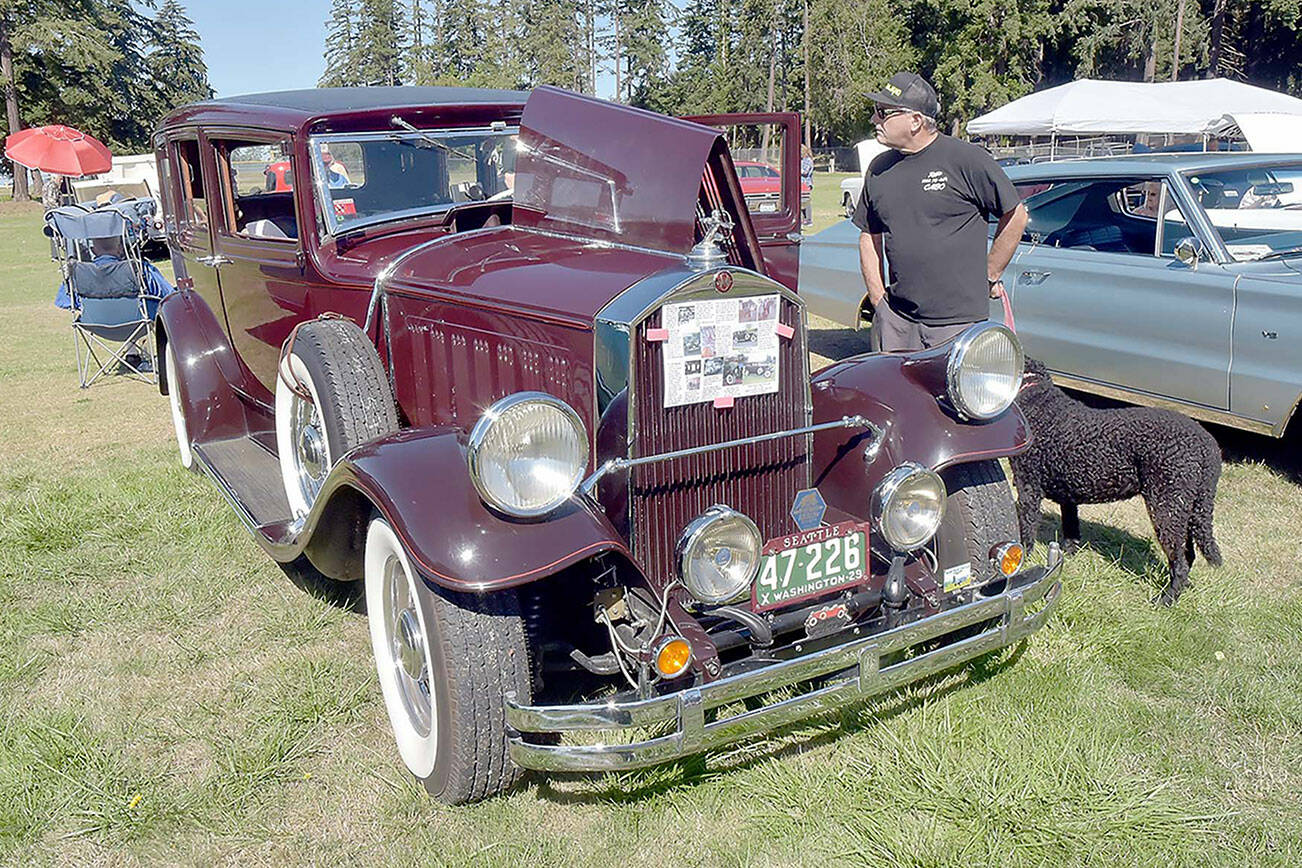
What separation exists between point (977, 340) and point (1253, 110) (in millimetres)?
19958

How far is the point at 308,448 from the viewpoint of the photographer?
144 inches

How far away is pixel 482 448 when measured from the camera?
2.33m

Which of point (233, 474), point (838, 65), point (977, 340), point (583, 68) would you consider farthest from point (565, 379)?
point (583, 68)

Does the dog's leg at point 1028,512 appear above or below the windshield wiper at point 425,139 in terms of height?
below

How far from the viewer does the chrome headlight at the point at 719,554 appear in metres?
2.50

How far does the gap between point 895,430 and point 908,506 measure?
33 cm

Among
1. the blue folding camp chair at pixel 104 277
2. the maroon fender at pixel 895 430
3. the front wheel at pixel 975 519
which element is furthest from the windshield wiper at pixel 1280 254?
the blue folding camp chair at pixel 104 277

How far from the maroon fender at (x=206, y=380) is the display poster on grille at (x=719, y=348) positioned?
10.3 feet

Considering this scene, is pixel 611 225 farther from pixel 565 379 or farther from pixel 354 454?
pixel 354 454

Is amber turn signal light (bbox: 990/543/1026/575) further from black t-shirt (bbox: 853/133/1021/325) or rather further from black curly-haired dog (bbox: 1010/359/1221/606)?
black t-shirt (bbox: 853/133/1021/325)

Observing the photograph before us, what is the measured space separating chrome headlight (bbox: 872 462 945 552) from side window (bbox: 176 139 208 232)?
371cm

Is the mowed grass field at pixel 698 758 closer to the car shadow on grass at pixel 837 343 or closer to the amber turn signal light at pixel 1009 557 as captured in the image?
the amber turn signal light at pixel 1009 557

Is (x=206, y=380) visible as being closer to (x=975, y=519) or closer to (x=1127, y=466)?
(x=975, y=519)

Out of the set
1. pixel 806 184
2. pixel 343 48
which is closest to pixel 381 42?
pixel 343 48
